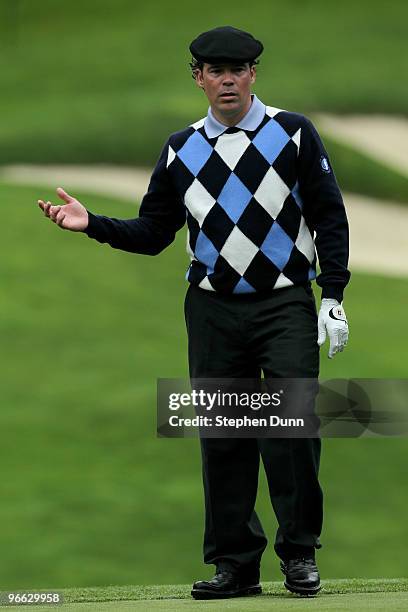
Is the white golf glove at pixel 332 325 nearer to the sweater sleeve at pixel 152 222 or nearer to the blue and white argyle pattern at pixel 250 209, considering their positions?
the blue and white argyle pattern at pixel 250 209

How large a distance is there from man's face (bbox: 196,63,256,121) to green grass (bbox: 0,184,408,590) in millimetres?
3371

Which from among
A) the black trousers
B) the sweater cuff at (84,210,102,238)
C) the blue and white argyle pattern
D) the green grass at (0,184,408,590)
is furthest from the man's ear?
the green grass at (0,184,408,590)

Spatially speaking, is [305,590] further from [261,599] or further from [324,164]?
[324,164]

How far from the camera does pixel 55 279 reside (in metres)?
13.0

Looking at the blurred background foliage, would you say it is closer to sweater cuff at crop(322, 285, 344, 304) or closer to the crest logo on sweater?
sweater cuff at crop(322, 285, 344, 304)

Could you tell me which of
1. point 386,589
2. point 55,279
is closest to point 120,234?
point 386,589

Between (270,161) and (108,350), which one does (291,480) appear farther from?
(108,350)

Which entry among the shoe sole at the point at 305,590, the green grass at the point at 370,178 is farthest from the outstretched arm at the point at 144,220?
the green grass at the point at 370,178

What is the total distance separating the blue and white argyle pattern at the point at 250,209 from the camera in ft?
16.1

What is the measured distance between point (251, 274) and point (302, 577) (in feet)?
3.07

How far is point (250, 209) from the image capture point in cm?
491

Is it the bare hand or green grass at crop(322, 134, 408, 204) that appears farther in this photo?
green grass at crop(322, 134, 408, 204)

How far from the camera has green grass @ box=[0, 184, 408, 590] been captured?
809cm

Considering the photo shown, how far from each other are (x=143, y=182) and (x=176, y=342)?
6.50m
